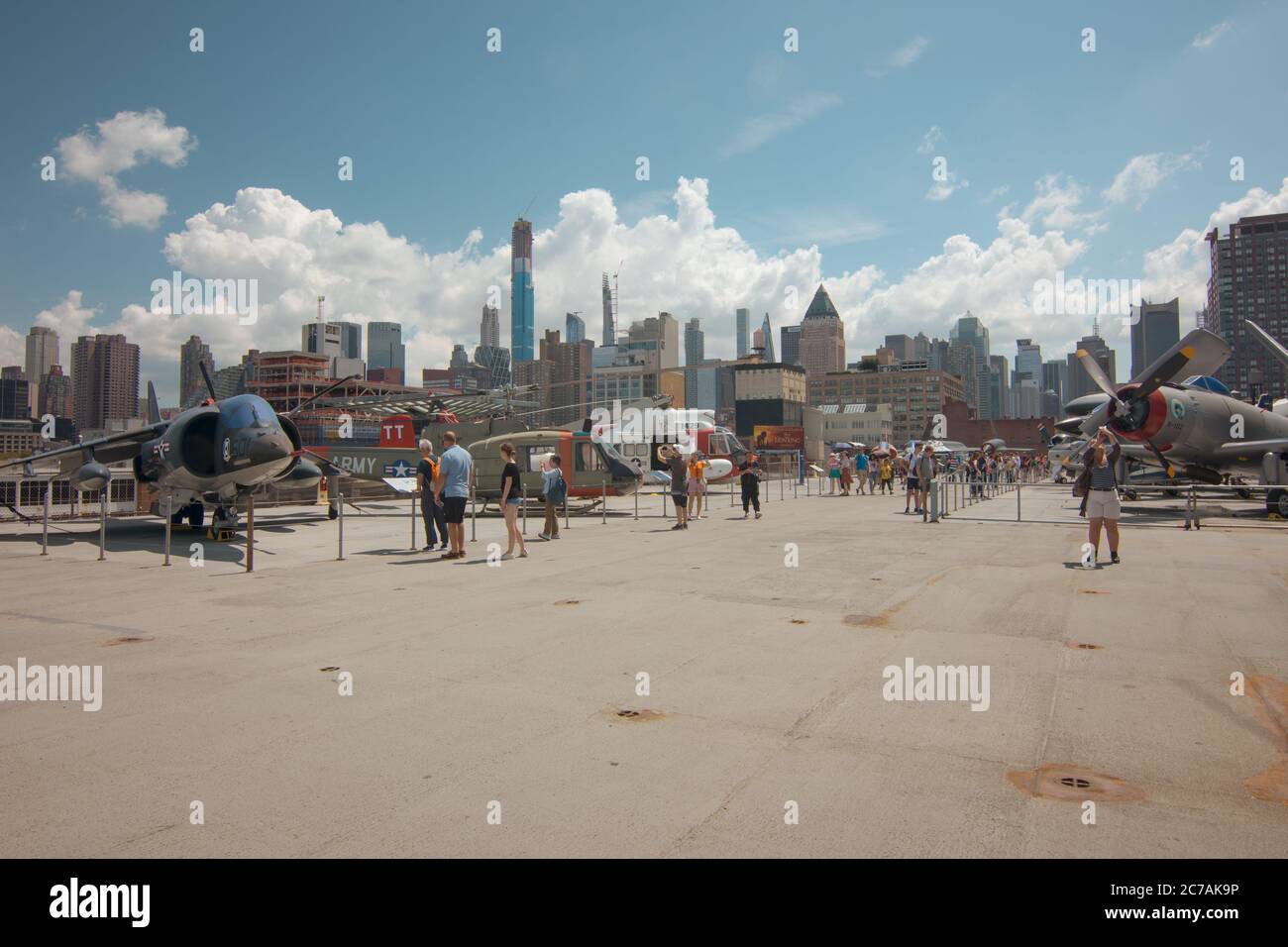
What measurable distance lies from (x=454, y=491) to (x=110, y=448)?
10.6m

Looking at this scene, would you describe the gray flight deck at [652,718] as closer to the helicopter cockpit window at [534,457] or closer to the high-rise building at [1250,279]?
the helicopter cockpit window at [534,457]

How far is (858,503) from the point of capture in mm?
28312

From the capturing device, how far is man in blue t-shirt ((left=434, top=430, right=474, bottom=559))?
42.7 ft

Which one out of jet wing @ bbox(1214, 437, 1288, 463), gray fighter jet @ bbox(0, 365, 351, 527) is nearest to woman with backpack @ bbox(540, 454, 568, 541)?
gray fighter jet @ bbox(0, 365, 351, 527)

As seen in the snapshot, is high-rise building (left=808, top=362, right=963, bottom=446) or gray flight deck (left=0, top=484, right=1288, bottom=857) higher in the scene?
high-rise building (left=808, top=362, right=963, bottom=446)

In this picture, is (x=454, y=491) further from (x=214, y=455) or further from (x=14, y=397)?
(x=14, y=397)

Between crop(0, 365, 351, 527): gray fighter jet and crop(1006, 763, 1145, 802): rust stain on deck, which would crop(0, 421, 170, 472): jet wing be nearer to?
crop(0, 365, 351, 527): gray fighter jet

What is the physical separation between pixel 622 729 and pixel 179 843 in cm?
237

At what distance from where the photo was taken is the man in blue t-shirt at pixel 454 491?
42.7 ft

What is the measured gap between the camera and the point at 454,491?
1313cm

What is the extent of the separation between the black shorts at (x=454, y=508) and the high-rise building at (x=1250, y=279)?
132 meters

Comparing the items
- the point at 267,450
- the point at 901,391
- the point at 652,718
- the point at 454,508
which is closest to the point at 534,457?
the point at 267,450

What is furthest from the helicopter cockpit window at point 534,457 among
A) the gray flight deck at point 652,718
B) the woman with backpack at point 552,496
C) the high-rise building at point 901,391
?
the high-rise building at point 901,391

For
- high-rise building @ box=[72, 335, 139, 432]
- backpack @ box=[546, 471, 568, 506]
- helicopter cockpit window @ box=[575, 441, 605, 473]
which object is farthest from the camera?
high-rise building @ box=[72, 335, 139, 432]
